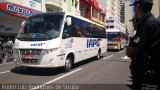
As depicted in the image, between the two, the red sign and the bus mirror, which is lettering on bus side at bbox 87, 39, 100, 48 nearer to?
the bus mirror

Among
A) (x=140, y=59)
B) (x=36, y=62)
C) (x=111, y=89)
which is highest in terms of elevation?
(x=140, y=59)

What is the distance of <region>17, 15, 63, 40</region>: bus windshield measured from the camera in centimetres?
1091

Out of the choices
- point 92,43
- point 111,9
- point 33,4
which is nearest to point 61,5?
point 33,4

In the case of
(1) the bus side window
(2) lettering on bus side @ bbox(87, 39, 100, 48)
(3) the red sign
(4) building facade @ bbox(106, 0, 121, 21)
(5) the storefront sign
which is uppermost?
(4) building facade @ bbox(106, 0, 121, 21)

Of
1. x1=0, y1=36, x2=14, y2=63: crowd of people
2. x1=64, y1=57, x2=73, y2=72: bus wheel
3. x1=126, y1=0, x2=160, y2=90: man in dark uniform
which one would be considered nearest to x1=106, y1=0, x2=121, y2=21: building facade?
x1=0, y1=36, x2=14, y2=63: crowd of people

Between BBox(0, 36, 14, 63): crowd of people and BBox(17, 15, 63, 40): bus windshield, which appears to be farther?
BBox(0, 36, 14, 63): crowd of people

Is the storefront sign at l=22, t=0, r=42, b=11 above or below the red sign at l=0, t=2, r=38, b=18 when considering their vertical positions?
above

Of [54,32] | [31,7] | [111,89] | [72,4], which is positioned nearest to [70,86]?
[111,89]

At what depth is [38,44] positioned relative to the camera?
1052 cm

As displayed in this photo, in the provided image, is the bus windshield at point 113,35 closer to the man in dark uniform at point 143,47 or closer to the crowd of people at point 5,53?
the crowd of people at point 5,53

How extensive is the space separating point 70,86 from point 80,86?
0.32 meters

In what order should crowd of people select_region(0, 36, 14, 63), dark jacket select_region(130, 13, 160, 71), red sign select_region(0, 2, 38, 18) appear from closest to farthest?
1. dark jacket select_region(130, 13, 160, 71)
2. crowd of people select_region(0, 36, 14, 63)
3. red sign select_region(0, 2, 38, 18)

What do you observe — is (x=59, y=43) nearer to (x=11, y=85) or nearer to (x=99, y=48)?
(x=11, y=85)

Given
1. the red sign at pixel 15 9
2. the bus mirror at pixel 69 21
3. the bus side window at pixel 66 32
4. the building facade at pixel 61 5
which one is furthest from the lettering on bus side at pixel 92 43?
the building facade at pixel 61 5
